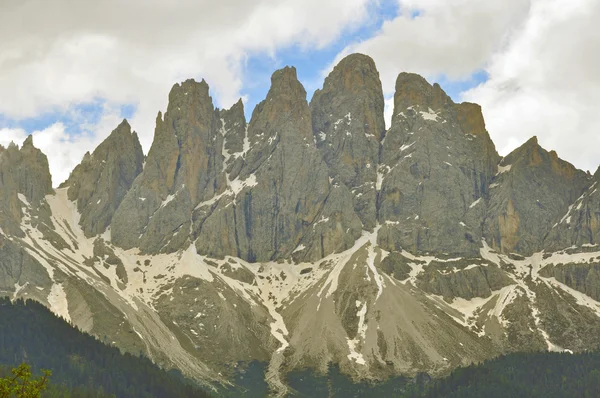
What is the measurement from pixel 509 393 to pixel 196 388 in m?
83.1

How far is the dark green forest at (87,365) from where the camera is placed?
17612 centimetres

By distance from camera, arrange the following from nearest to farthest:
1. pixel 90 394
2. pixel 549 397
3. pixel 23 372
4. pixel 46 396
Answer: pixel 23 372 → pixel 46 396 → pixel 90 394 → pixel 549 397

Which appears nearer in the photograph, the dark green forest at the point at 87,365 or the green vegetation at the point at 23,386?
the green vegetation at the point at 23,386

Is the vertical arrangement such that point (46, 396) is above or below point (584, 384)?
below

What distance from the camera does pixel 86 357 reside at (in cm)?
19025

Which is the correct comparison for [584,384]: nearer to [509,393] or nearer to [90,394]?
[509,393]

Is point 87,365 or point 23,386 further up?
point 23,386

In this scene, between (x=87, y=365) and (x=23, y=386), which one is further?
(x=87, y=365)

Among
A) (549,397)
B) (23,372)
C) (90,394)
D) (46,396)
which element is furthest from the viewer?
(549,397)

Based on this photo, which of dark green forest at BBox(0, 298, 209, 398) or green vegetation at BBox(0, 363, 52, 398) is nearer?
green vegetation at BBox(0, 363, 52, 398)

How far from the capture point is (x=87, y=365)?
184500 millimetres

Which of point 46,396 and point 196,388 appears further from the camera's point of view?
point 196,388

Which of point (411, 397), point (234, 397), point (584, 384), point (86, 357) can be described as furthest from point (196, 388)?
point (584, 384)

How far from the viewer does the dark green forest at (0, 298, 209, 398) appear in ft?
578
